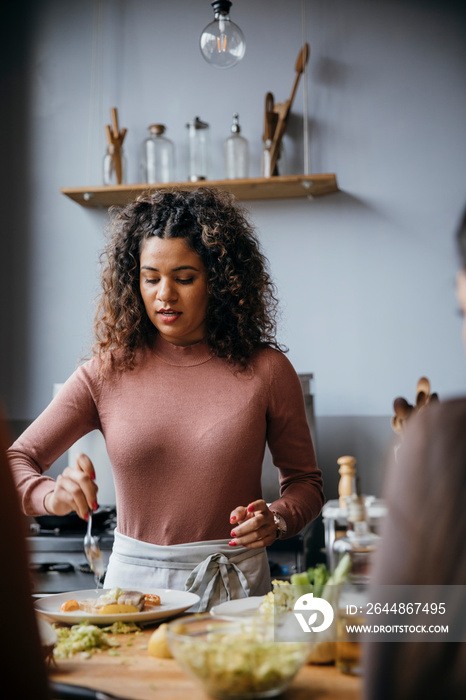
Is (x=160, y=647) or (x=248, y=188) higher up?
(x=248, y=188)

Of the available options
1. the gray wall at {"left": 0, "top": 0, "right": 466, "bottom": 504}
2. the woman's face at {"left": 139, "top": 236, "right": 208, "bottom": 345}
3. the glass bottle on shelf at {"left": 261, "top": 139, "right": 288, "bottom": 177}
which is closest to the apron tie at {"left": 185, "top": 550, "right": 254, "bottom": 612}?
the woman's face at {"left": 139, "top": 236, "right": 208, "bottom": 345}

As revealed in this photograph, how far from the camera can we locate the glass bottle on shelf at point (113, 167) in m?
2.84

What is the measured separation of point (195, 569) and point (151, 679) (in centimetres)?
47

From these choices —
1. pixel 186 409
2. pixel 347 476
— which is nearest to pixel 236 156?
pixel 347 476

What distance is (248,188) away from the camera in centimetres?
274

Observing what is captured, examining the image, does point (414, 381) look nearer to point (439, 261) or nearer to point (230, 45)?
point (439, 261)

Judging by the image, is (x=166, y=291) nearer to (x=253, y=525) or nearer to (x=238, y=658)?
(x=253, y=525)

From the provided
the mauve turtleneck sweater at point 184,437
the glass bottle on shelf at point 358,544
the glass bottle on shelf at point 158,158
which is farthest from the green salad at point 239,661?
the glass bottle on shelf at point 158,158

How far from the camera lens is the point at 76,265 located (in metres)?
2.97

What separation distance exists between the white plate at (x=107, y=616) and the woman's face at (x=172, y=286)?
55 centimetres

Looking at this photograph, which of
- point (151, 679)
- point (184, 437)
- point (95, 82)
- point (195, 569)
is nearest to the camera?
point (151, 679)

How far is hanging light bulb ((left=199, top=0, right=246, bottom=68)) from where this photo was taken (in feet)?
7.72

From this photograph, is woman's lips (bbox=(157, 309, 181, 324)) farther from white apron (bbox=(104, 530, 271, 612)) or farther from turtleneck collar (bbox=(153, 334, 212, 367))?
white apron (bbox=(104, 530, 271, 612))

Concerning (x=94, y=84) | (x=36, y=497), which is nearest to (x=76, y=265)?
(x=94, y=84)
